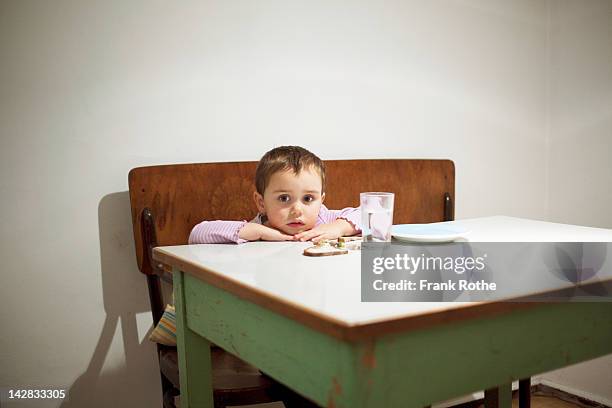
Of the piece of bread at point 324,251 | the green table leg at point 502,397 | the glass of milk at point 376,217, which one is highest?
the glass of milk at point 376,217

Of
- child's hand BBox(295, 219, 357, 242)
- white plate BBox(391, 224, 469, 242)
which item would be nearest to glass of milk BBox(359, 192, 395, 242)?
white plate BBox(391, 224, 469, 242)

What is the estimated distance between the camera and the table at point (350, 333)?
762 millimetres

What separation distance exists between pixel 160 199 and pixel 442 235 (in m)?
1.01

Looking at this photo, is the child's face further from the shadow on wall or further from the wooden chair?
the shadow on wall

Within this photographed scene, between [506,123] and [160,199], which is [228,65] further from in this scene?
[506,123]

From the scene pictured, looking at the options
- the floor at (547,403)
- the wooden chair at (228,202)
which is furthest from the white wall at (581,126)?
the wooden chair at (228,202)

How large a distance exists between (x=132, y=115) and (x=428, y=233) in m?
1.13

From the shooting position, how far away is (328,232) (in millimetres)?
1594

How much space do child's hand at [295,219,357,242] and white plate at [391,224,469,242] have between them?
198mm

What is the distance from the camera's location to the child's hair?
1646 millimetres

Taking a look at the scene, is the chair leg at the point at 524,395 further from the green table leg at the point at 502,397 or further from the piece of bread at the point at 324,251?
the piece of bread at the point at 324,251

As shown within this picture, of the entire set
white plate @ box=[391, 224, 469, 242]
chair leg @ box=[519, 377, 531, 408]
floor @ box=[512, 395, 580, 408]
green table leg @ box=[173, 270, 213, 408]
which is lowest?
floor @ box=[512, 395, 580, 408]

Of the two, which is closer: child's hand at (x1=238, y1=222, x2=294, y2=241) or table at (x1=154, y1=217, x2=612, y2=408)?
table at (x1=154, y1=217, x2=612, y2=408)

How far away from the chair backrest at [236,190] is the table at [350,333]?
713 millimetres
